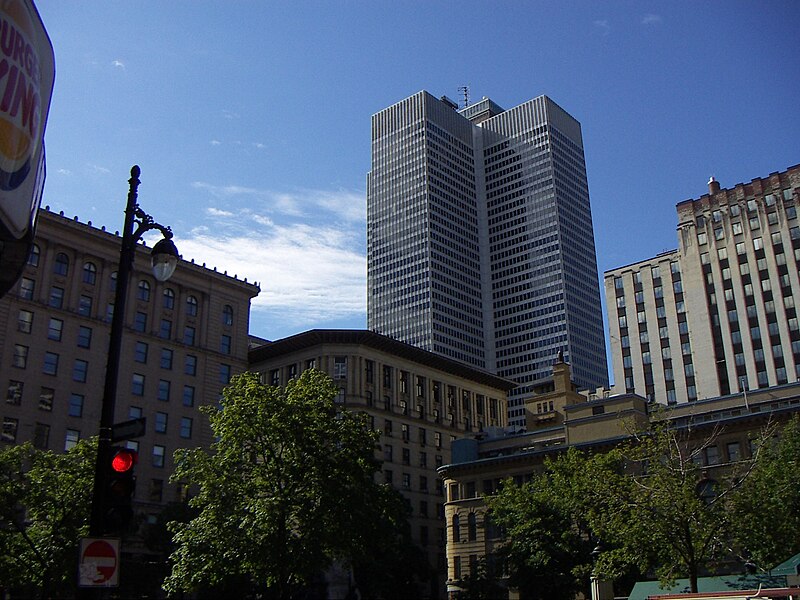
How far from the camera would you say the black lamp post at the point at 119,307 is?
13.5 m

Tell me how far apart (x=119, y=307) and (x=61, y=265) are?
72219 mm

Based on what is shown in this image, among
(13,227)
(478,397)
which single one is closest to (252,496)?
(13,227)

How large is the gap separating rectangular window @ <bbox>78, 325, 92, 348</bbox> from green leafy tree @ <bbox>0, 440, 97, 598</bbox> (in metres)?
38.8

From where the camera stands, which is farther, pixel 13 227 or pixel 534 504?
pixel 534 504

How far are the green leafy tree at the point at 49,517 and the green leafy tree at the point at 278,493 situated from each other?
20.6 ft

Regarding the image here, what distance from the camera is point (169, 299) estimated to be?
90.1 meters

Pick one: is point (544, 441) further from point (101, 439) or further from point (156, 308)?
point (101, 439)

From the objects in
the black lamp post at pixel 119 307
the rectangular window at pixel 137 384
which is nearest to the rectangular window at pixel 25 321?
the rectangular window at pixel 137 384

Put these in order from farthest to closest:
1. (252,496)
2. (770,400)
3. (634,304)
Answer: (634,304), (770,400), (252,496)

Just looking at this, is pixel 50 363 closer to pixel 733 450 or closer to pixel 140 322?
pixel 140 322

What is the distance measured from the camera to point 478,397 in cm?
11600

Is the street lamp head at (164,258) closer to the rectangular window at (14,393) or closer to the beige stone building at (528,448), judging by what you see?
the beige stone building at (528,448)

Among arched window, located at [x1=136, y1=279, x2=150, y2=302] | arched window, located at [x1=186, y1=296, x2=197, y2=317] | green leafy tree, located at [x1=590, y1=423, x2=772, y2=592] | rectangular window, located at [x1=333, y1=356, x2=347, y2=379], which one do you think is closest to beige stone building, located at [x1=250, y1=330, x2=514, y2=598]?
rectangular window, located at [x1=333, y1=356, x2=347, y2=379]

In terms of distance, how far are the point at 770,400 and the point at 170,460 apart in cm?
5835
